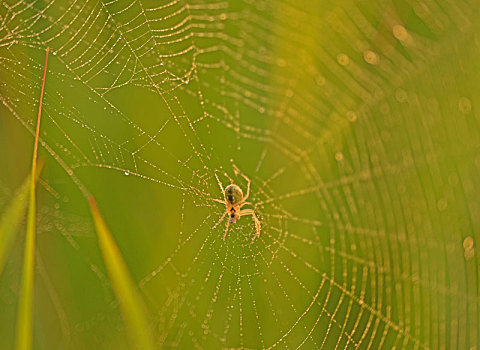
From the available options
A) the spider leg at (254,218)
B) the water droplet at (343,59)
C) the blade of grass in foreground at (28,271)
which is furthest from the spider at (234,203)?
the blade of grass in foreground at (28,271)

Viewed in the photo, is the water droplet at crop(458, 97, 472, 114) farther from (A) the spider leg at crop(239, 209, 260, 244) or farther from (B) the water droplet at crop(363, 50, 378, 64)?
(A) the spider leg at crop(239, 209, 260, 244)

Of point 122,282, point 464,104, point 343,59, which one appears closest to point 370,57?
point 343,59

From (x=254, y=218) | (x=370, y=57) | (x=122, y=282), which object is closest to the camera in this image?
(x=122, y=282)

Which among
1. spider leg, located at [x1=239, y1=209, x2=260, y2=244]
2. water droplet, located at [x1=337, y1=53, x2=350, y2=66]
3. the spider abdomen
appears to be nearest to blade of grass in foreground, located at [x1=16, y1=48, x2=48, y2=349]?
the spider abdomen

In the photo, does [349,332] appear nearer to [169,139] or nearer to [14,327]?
[169,139]

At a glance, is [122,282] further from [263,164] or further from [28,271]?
[263,164]

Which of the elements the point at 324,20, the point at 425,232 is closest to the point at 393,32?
the point at 324,20

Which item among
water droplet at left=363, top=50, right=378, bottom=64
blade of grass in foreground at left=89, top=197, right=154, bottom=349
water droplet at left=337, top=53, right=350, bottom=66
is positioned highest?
water droplet at left=337, top=53, right=350, bottom=66

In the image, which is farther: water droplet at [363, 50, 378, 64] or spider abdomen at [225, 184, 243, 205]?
water droplet at [363, 50, 378, 64]
